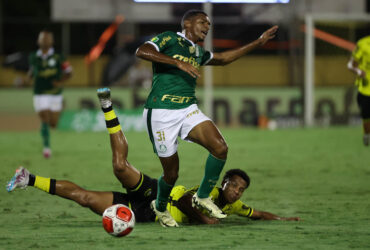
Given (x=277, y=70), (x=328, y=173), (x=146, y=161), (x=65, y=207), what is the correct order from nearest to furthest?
(x=65, y=207) → (x=328, y=173) → (x=146, y=161) → (x=277, y=70)

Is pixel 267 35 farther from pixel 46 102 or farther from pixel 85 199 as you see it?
pixel 46 102

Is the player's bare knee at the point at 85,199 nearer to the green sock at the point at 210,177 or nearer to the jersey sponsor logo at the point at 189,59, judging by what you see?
the green sock at the point at 210,177

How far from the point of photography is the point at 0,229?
22.5 ft

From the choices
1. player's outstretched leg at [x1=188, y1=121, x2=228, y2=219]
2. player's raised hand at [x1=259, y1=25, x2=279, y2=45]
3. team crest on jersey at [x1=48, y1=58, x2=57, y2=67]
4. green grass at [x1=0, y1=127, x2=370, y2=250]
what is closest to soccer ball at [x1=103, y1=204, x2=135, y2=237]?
green grass at [x1=0, y1=127, x2=370, y2=250]

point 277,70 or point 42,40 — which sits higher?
point 42,40

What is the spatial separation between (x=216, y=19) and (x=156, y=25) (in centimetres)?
273

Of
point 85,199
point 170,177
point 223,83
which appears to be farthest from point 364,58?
point 223,83

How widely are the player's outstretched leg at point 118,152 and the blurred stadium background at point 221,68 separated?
1571 cm

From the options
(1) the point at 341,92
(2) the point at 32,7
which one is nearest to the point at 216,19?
(1) the point at 341,92

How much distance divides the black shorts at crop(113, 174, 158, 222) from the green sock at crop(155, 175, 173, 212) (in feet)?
0.86

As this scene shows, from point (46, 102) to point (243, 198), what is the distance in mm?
7222

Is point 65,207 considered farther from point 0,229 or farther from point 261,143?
point 261,143

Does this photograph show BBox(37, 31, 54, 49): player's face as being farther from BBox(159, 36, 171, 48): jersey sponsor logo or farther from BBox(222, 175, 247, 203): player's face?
BBox(222, 175, 247, 203): player's face

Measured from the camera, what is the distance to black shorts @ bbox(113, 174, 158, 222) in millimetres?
7270
